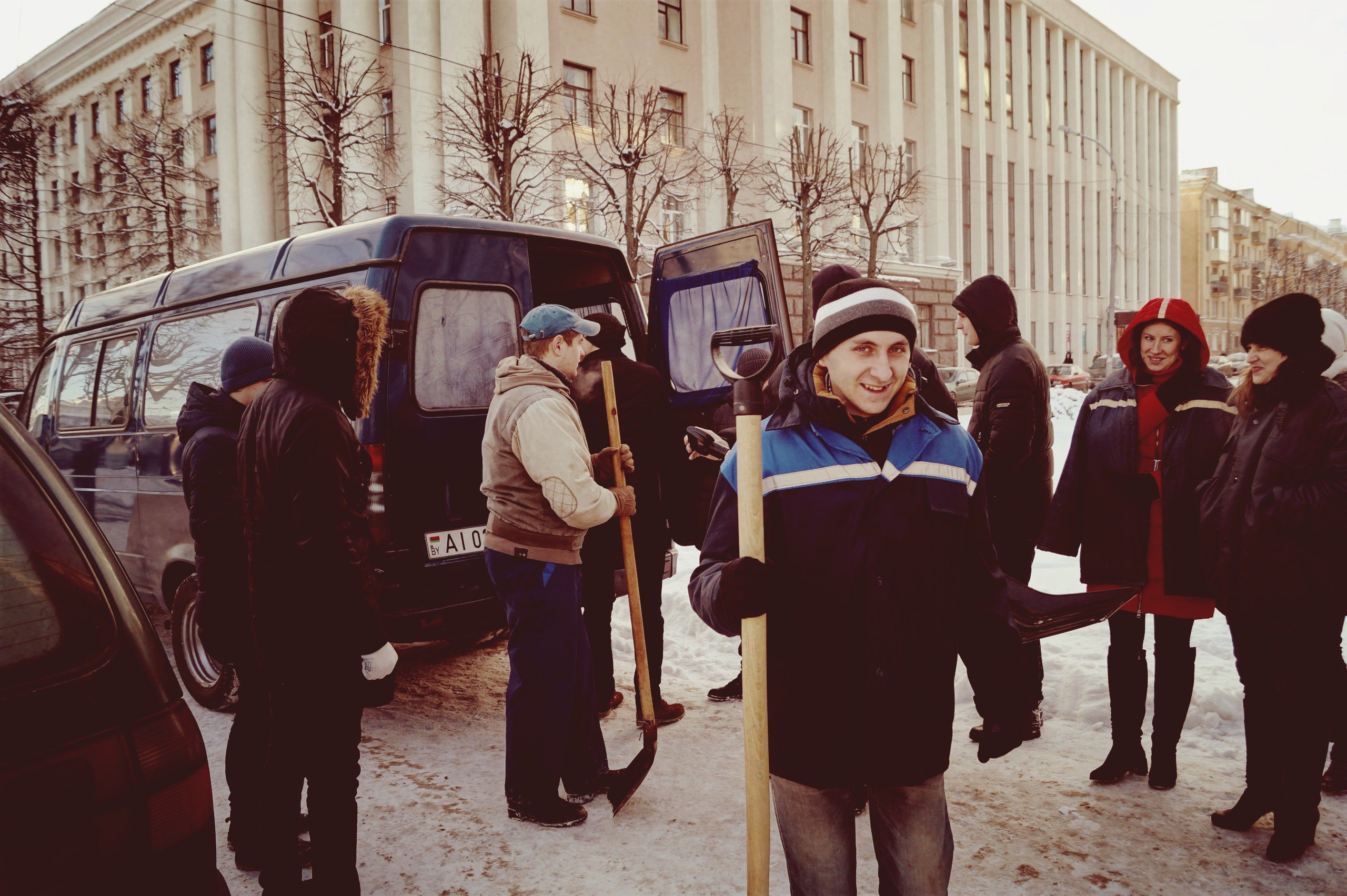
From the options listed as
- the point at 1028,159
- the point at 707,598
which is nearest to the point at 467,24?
the point at 707,598

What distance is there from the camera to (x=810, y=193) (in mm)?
26625

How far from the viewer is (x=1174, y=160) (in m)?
62.9

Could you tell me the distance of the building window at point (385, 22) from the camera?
81.2ft

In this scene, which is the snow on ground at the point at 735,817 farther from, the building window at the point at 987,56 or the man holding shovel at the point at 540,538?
the building window at the point at 987,56

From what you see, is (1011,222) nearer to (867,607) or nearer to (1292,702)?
(1292,702)

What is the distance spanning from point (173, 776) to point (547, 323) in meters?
2.19

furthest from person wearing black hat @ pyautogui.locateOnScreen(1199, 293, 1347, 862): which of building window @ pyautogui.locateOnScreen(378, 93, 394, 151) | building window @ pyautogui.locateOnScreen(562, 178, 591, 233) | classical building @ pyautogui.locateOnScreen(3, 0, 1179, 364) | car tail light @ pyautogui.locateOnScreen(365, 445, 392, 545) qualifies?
building window @ pyautogui.locateOnScreen(378, 93, 394, 151)

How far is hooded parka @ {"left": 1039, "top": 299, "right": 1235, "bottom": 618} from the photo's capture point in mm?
3455

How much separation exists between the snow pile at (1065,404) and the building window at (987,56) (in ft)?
65.5

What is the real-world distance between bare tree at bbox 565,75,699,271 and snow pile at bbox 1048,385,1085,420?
10.6 meters

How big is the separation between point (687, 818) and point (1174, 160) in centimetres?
7116

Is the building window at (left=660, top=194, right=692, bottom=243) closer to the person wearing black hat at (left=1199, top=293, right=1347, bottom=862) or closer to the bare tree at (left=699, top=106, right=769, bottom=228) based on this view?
the bare tree at (left=699, top=106, right=769, bottom=228)

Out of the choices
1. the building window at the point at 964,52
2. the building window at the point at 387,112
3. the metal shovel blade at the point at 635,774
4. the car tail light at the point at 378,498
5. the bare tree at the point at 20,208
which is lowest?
the metal shovel blade at the point at 635,774

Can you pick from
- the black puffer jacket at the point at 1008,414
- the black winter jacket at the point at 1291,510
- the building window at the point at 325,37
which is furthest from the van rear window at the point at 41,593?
the building window at the point at 325,37
